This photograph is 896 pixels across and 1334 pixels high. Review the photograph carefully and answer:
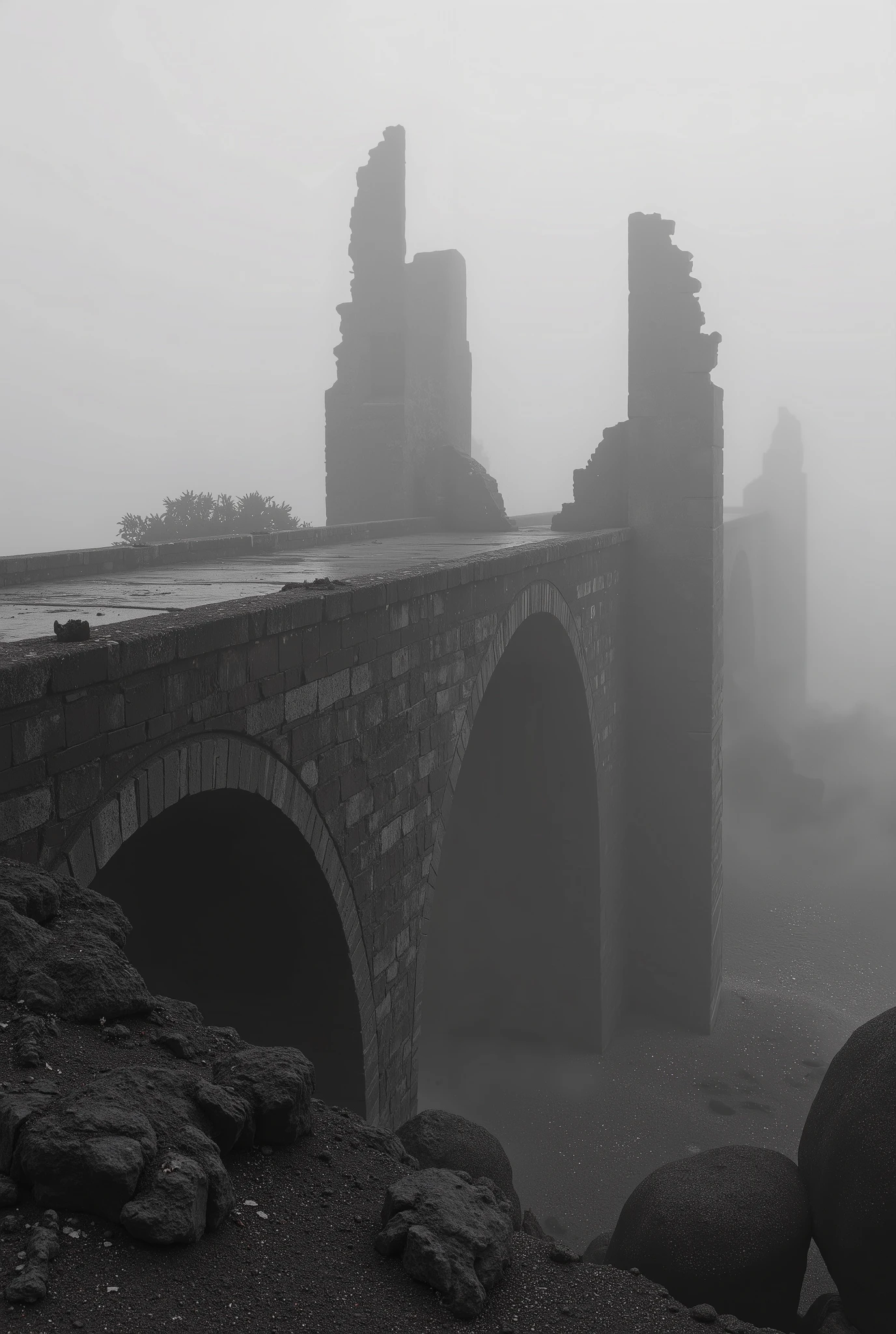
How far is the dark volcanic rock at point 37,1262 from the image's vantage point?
1934 millimetres

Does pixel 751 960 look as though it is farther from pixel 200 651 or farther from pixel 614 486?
pixel 200 651

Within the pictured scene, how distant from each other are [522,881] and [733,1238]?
6.07m

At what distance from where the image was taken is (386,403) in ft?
48.3

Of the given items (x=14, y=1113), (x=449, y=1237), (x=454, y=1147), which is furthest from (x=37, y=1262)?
(x=454, y=1147)

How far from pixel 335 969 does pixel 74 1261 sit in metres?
3.21

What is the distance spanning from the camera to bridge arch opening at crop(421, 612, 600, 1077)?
10.5 m

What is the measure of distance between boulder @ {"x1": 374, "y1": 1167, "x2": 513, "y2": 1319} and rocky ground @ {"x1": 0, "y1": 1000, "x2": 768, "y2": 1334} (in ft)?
0.12

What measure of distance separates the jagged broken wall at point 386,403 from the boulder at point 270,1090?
1183 centimetres

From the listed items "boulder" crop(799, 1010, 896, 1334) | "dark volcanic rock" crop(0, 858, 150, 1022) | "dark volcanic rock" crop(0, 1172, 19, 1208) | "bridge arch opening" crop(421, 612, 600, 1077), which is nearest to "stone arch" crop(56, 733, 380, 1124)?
"dark volcanic rock" crop(0, 858, 150, 1022)

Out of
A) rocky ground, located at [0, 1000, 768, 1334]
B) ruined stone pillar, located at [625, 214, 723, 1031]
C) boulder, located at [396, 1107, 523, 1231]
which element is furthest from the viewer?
ruined stone pillar, located at [625, 214, 723, 1031]

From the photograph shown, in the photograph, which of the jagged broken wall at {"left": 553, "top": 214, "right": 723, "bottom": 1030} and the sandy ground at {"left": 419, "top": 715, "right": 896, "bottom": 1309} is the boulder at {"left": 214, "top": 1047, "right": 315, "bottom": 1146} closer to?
the sandy ground at {"left": 419, "top": 715, "right": 896, "bottom": 1309}

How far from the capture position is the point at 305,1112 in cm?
286

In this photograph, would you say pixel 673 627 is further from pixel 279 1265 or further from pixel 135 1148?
pixel 135 1148

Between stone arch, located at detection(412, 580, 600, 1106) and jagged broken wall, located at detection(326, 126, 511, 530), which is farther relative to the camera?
Result: jagged broken wall, located at detection(326, 126, 511, 530)
